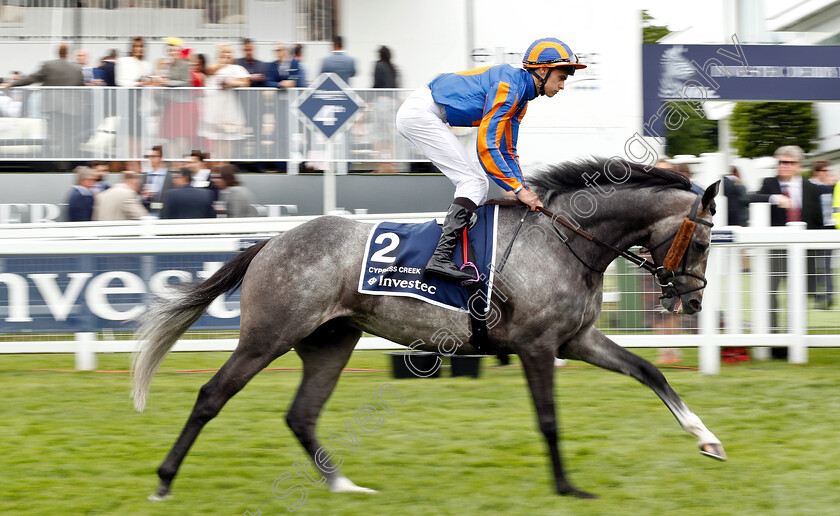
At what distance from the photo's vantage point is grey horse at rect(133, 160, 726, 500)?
4270mm

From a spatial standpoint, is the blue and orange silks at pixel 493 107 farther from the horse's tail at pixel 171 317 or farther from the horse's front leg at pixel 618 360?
the horse's tail at pixel 171 317

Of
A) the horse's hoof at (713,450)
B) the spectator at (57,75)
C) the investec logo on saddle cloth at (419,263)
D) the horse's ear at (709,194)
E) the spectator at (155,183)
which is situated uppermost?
the spectator at (57,75)

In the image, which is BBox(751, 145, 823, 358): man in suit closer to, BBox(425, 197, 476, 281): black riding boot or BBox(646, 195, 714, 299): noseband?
BBox(646, 195, 714, 299): noseband

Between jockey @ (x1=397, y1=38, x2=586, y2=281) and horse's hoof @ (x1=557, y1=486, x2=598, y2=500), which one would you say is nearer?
horse's hoof @ (x1=557, y1=486, x2=598, y2=500)

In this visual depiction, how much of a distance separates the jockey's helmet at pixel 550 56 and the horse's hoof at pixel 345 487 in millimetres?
2054

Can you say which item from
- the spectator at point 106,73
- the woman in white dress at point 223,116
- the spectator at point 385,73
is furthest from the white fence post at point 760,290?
the spectator at point 106,73

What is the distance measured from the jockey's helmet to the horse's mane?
1.57ft

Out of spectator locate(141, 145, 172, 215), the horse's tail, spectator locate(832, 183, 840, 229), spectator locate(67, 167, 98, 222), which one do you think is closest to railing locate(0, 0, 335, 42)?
spectator locate(141, 145, 172, 215)

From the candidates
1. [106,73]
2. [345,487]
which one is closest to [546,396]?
[345,487]

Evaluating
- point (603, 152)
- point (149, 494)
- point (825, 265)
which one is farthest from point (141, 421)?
point (603, 152)

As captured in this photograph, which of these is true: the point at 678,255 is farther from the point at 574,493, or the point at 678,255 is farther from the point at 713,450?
the point at 574,493

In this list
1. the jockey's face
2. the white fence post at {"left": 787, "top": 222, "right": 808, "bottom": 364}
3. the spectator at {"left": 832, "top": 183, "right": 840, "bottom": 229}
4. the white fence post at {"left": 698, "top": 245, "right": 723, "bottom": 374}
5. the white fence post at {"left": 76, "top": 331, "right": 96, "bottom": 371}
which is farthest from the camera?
the spectator at {"left": 832, "top": 183, "right": 840, "bottom": 229}

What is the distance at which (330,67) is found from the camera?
10.2m

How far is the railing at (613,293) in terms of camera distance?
274 inches
